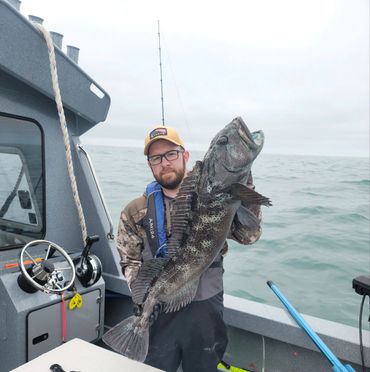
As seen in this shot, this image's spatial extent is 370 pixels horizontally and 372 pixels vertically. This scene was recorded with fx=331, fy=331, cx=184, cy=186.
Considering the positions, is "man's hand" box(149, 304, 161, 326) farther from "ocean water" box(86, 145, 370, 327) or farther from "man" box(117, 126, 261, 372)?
"ocean water" box(86, 145, 370, 327)

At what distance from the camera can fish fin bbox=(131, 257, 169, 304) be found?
8.35 feet

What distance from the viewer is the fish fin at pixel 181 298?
249cm

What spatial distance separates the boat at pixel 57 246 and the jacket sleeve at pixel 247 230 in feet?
3.93

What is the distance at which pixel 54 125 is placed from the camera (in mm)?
4336

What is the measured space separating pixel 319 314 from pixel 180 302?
18.9ft

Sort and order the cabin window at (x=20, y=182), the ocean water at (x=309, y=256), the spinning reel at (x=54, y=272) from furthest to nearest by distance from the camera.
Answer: the ocean water at (x=309, y=256) → the cabin window at (x=20, y=182) → the spinning reel at (x=54, y=272)

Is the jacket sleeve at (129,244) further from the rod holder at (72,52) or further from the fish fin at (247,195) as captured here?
the rod holder at (72,52)

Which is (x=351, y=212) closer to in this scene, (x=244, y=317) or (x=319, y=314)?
(x=319, y=314)

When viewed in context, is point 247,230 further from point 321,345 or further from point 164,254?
point 321,345

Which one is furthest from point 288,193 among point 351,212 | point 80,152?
point 80,152

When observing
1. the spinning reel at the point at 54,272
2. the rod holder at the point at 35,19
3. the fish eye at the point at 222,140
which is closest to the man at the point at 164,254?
the fish eye at the point at 222,140

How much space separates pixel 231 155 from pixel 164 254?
1.01 metres

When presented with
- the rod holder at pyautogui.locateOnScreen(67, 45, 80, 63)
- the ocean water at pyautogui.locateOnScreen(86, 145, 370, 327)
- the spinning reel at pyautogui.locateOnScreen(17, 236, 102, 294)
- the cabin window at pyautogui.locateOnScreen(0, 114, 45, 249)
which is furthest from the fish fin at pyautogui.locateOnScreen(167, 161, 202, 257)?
the rod holder at pyautogui.locateOnScreen(67, 45, 80, 63)

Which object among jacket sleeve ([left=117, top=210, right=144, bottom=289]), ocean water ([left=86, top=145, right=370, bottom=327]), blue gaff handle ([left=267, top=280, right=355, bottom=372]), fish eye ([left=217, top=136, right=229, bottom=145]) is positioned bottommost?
ocean water ([left=86, top=145, right=370, bottom=327])
